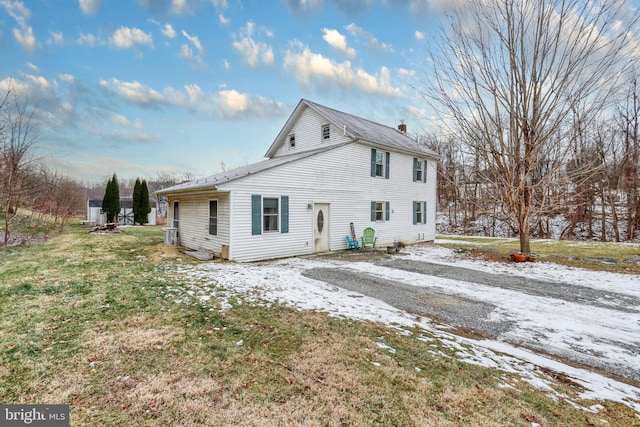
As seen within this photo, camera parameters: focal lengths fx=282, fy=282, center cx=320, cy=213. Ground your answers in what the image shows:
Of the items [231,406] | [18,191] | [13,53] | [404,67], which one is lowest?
[231,406]

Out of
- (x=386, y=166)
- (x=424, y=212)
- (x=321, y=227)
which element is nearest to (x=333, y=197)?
(x=321, y=227)

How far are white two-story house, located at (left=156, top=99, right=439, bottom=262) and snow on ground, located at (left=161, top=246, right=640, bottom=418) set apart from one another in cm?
152

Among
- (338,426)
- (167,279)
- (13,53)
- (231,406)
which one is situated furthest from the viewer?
(13,53)

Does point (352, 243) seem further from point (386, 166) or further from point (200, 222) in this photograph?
point (200, 222)

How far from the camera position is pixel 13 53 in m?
10.6

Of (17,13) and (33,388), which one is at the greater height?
(17,13)

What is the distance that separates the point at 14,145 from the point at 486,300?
16.4 m

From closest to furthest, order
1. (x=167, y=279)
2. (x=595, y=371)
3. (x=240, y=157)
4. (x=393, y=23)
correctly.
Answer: (x=595, y=371), (x=167, y=279), (x=393, y=23), (x=240, y=157)

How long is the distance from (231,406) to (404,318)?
3.10m

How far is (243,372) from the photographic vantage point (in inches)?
113

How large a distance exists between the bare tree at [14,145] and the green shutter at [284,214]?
31.5 ft

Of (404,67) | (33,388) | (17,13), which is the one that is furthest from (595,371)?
(17,13)

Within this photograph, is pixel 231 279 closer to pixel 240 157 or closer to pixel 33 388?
pixel 33 388

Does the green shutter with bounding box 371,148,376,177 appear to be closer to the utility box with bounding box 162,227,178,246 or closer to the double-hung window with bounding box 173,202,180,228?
the double-hung window with bounding box 173,202,180,228
